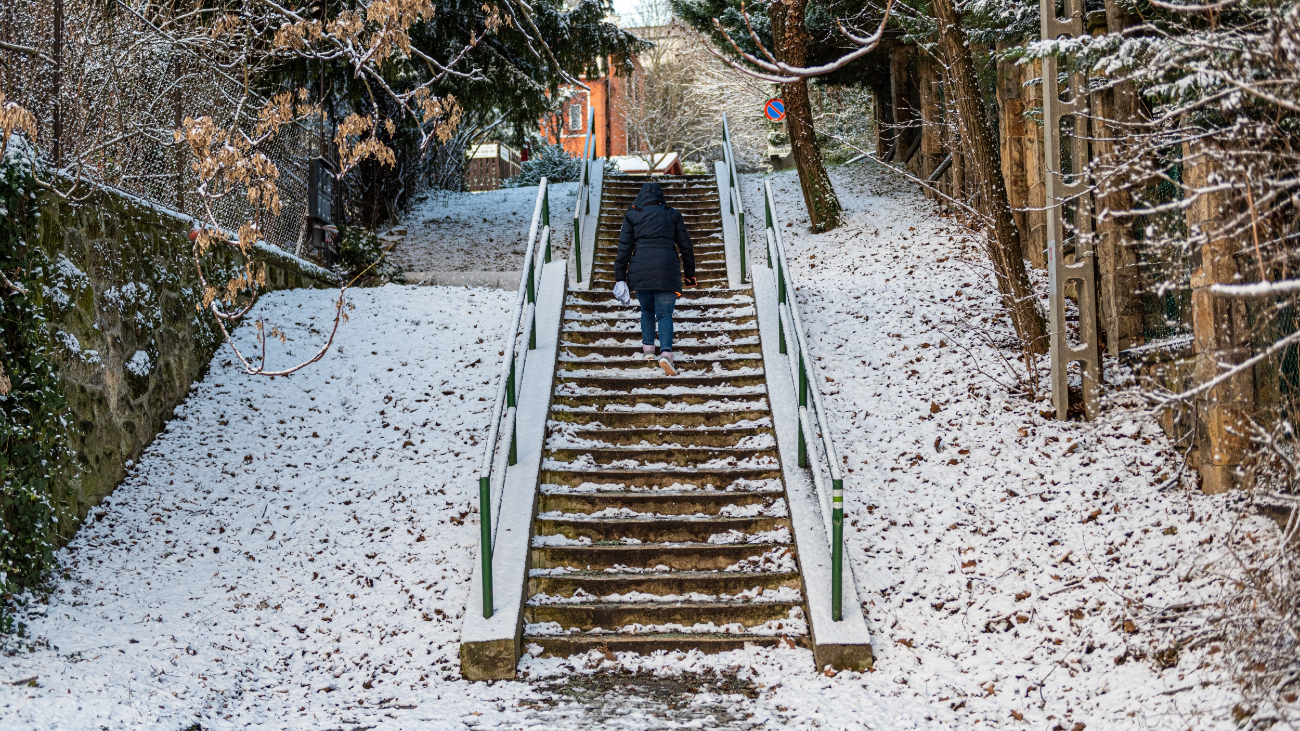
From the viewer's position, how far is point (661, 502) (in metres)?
6.95

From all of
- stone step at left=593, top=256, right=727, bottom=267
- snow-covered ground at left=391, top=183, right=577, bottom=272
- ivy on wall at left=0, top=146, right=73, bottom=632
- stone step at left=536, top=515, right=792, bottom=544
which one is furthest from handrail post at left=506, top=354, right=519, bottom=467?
snow-covered ground at left=391, top=183, right=577, bottom=272

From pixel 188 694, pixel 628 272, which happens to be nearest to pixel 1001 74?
pixel 628 272

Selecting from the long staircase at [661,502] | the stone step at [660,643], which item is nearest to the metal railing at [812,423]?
the long staircase at [661,502]

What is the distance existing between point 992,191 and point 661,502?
4.04 m

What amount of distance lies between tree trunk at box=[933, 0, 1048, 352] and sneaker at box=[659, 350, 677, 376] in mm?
2881

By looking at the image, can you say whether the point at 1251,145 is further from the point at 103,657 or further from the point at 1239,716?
the point at 103,657

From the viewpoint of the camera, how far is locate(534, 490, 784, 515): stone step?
6.95 meters

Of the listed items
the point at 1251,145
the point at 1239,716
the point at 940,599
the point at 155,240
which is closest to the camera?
the point at 1239,716

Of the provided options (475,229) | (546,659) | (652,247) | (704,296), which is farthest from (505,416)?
(475,229)

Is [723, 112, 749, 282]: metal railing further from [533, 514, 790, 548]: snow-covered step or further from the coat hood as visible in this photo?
[533, 514, 790, 548]: snow-covered step

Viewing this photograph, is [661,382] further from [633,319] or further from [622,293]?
[633,319]

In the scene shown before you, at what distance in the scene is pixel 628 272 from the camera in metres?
8.77

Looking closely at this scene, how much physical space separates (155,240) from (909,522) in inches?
254

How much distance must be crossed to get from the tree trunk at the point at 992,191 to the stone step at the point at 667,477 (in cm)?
255
